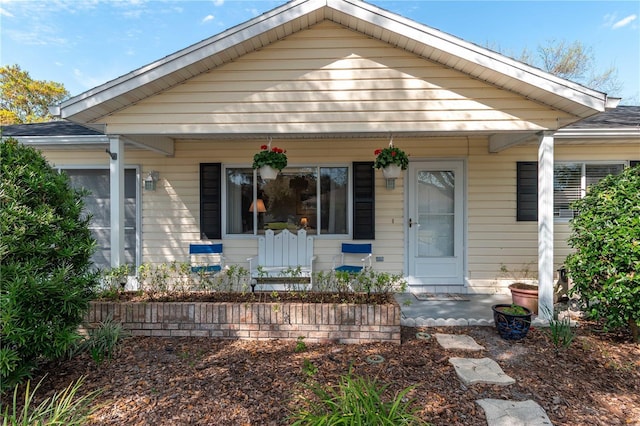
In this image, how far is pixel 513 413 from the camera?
230 cm

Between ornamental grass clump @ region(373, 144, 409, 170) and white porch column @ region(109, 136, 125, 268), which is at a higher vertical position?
ornamental grass clump @ region(373, 144, 409, 170)

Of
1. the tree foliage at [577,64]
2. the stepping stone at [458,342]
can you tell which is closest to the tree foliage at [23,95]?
the stepping stone at [458,342]

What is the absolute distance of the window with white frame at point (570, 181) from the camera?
5.64m

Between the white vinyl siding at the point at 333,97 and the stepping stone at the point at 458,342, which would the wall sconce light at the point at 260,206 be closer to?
the white vinyl siding at the point at 333,97

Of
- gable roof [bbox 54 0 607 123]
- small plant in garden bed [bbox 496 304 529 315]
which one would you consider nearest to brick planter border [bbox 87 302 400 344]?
small plant in garden bed [bbox 496 304 529 315]

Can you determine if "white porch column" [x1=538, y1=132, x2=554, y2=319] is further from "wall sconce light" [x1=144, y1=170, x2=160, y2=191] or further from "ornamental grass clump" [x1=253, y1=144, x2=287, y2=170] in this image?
"wall sconce light" [x1=144, y1=170, x2=160, y2=191]

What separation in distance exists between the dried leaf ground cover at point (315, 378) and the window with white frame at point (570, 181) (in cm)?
262

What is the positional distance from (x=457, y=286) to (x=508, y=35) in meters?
13.8

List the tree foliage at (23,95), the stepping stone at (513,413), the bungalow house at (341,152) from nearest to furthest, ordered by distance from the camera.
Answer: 1. the stepping stone at (513,413)
2. the bungalow house at (341,152)
3. the tree foliage at (23,95)

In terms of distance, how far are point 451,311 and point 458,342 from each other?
1220mm

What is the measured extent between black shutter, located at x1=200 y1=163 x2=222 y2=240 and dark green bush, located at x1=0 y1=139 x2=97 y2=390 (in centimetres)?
271

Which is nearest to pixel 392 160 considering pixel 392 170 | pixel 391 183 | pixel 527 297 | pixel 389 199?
pixel 392 170

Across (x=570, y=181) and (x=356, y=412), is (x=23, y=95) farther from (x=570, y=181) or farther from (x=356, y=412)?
(x=570, y=181)

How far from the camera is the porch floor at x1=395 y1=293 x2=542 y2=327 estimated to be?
4.05 m
